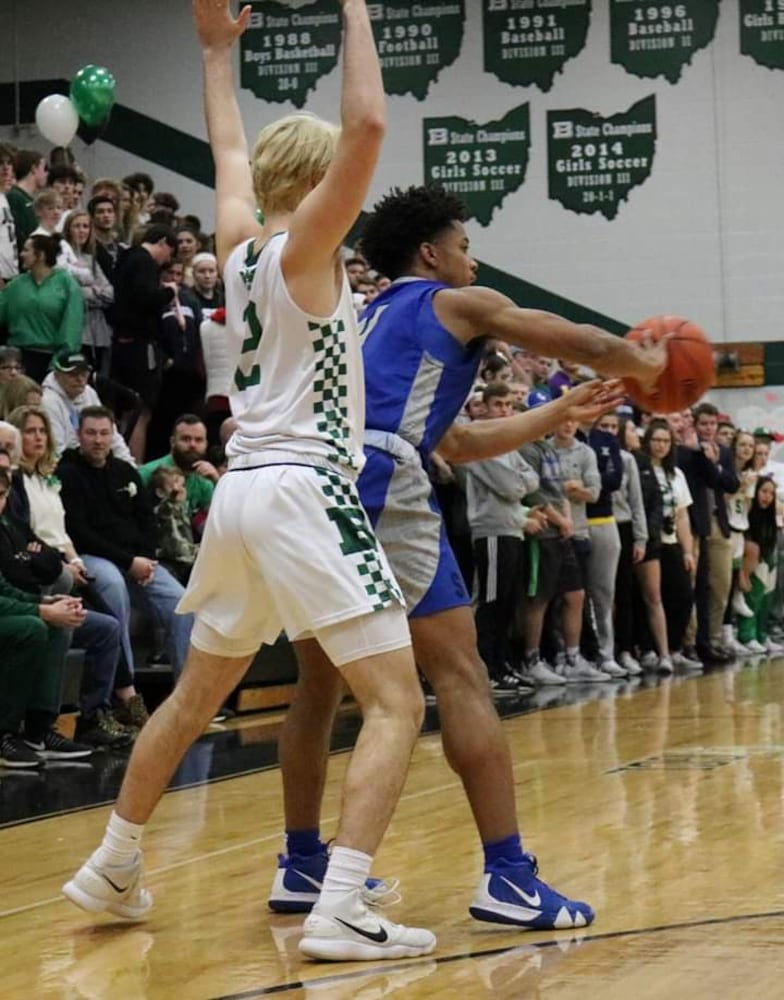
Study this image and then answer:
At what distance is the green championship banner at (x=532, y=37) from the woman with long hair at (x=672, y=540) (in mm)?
6148

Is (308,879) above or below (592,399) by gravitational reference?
below

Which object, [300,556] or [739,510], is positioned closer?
Answer: [300,556]

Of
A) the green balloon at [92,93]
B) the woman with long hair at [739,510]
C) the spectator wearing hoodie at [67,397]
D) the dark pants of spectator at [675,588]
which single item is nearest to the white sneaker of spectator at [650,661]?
the dark pants of spectator at [675,588]

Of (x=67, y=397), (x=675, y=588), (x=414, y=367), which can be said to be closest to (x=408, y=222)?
(x=414, y=367)

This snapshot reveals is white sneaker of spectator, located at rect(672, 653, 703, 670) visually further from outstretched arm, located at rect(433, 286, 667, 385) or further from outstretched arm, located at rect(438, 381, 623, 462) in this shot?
outstretched arm, located at rect(433, 286, 667, 385)

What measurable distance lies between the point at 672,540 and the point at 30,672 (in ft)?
23.4

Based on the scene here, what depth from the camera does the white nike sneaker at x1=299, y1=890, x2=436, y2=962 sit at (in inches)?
151

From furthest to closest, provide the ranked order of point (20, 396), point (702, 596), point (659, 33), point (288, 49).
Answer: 1. point (288, 49)
2. point (659, 33)
3. point (702, 596)
4. point (20, 396)

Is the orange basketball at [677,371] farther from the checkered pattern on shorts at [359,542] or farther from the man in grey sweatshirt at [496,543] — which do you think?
the man in grey sweatshirt at [496,543]

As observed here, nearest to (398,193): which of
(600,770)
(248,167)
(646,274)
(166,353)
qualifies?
(248,167)

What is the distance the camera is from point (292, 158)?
13.5 ft

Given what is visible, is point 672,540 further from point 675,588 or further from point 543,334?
point 543,334

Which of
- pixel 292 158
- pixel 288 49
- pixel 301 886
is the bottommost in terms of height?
pixel 301 886

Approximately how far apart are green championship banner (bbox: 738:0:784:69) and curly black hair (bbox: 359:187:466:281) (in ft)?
48.9
